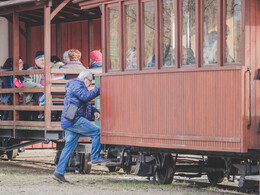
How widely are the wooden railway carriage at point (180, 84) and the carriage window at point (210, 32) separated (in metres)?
0.01

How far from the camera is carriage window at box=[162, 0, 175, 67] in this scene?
10898mm

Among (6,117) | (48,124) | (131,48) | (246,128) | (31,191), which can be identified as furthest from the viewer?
(6,117)

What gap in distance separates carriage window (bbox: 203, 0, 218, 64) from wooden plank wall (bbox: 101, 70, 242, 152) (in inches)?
9.9

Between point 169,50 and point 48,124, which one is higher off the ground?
point 169,50

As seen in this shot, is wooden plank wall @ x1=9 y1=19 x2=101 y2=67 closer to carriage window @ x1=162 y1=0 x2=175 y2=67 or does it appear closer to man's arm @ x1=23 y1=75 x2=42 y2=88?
man's arm @ x1=23 y1=75 x2=42 y2=88

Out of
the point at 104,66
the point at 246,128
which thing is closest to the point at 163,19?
the point at 104,66

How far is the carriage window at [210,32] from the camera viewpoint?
1029cm

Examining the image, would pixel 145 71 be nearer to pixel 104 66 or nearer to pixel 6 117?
pixel 104 66

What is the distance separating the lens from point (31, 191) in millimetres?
10656

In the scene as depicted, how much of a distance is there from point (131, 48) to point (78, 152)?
10.8 feet

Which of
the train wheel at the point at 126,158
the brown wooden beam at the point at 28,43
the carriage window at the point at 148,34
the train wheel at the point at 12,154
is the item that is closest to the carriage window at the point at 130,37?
the carriage window at the point at 148,34

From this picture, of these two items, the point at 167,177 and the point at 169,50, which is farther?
the point at 167,177

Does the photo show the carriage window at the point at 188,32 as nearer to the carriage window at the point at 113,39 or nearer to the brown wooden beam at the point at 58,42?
the carriage window at the point at 113,39

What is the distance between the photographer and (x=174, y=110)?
1076cm
